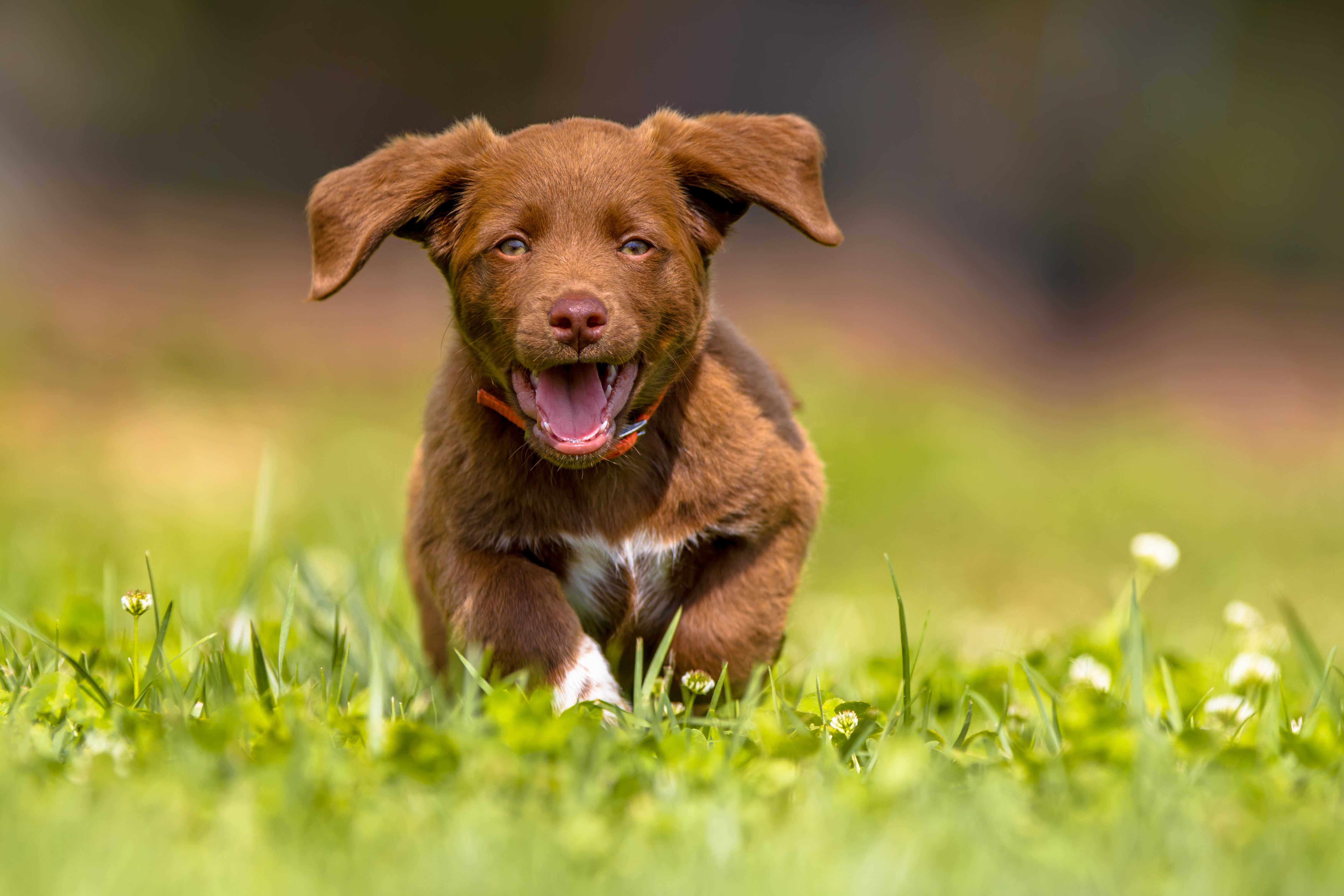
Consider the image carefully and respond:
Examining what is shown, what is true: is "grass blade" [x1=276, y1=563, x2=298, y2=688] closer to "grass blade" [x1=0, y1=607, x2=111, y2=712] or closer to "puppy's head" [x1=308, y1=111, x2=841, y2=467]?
"grass blade" [x1=0, y1=607, x2=111, y2=712]

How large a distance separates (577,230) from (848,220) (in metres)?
8.97

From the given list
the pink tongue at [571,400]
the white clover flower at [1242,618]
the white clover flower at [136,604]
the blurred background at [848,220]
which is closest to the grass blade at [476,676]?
the pink tongue at [571,400]

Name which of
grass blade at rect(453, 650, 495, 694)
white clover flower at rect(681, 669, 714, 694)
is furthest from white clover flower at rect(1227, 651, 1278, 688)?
grass blade at rect(453, 650, 495, 694)

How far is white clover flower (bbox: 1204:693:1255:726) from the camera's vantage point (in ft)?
10.7

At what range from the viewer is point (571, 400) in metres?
3.21

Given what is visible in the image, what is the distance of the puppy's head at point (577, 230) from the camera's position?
3137mm

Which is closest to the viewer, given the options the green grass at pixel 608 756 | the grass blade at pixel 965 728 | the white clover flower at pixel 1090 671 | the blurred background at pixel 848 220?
the green grass at pixel 608 756

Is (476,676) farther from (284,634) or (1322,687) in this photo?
(1322,687)

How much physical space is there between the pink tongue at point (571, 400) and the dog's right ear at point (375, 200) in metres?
0.50

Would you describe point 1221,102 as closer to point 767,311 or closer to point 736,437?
point 767,311

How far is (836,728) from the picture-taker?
2.93m

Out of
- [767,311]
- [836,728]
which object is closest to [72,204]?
[767,311]

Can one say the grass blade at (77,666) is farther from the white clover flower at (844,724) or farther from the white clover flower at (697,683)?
the white clover flower at (844,724)

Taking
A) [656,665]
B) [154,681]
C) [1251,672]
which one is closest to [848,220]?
[1251,672]
